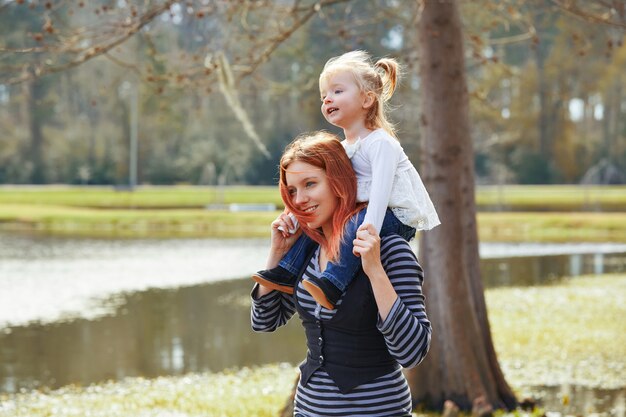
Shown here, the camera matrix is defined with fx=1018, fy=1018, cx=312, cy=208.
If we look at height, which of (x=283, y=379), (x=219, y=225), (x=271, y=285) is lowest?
(x=219, y=225)

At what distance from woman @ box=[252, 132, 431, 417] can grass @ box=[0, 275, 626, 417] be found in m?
5.14

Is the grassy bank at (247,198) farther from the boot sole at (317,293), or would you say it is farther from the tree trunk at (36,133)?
the boot sole at (317,293)

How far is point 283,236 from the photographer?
8.70 ft

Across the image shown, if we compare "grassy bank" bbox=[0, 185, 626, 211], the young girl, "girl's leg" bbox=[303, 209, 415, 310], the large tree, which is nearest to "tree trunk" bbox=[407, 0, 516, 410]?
the large tree

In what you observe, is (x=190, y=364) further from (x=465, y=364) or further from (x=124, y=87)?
(x=124, y=87)

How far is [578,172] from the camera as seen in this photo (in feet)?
164

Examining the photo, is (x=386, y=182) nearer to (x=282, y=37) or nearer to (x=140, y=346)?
(x=282, y=37)

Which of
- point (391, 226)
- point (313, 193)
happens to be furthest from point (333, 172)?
point (391, 226)

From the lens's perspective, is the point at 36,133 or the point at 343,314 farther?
the point at 36,133

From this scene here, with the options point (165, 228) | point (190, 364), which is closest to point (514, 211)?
point (165, 228)

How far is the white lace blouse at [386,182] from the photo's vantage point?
2406 millimetres

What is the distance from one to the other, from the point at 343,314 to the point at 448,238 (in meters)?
4.50

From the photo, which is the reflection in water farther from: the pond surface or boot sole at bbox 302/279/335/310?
boot sole at bbox 302/279/335/310

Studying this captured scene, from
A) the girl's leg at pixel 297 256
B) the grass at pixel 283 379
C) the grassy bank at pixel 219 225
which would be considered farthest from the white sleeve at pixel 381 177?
the grassy bank at pixel 219 225
